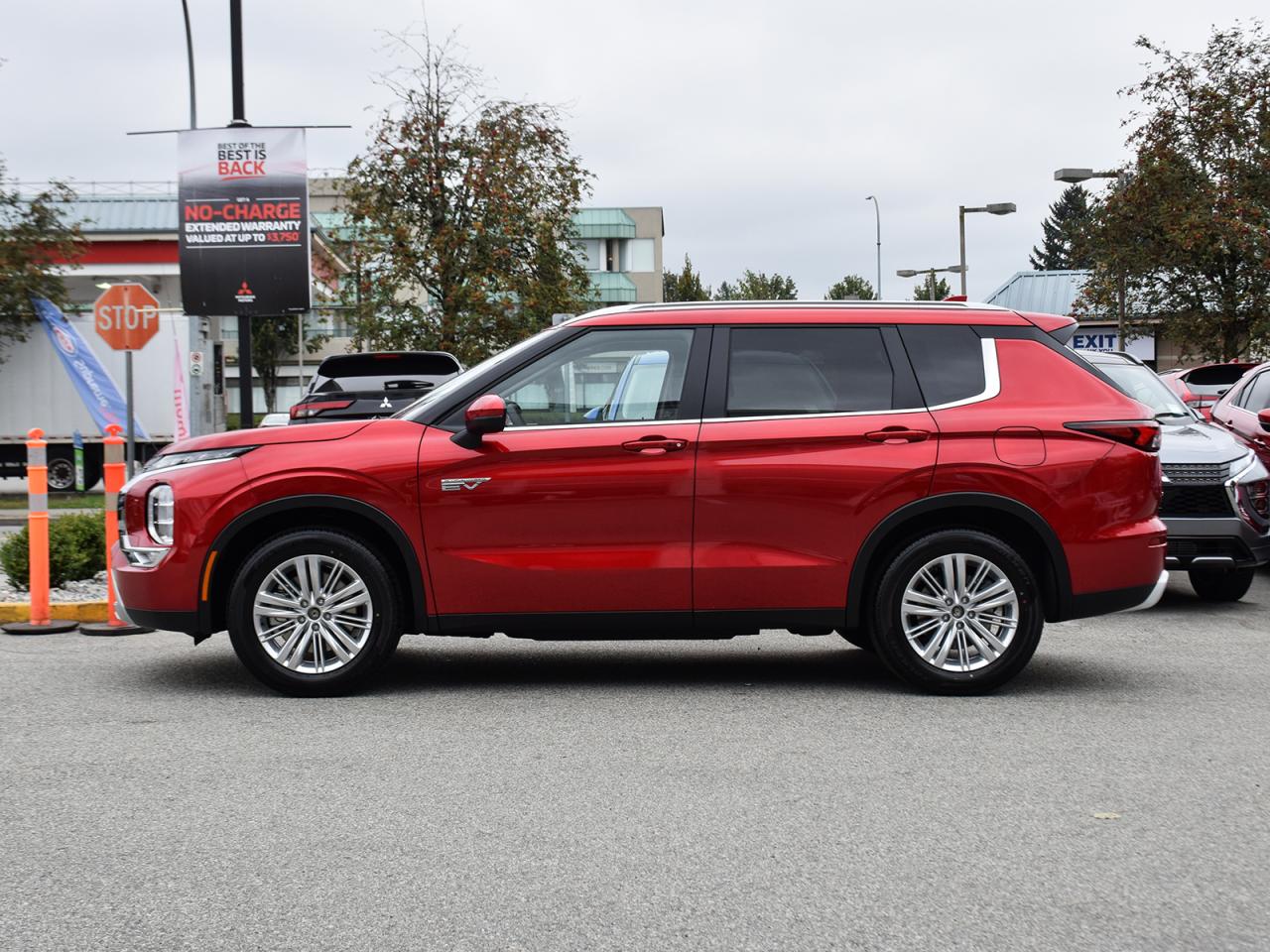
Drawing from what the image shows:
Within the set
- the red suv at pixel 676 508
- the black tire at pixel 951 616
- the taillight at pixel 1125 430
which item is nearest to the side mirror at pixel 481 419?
the red suv at pixel 676 508

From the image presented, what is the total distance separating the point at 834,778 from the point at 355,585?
2.56 meters

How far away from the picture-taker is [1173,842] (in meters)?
4.52

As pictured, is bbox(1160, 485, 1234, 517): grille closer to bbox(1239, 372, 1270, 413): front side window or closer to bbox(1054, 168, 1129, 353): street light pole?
bbox(1239, 372, 1270, 413): front side window

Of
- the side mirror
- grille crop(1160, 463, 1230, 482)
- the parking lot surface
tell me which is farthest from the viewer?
grille crop(1160, 463, 1230, 482)

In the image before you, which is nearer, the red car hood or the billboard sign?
the red car hood

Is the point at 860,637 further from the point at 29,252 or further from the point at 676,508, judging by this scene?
the point at 29,252

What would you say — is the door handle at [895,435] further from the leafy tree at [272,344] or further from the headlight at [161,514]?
the leafy tree at [272,344]

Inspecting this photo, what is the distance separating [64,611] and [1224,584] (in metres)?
8.32

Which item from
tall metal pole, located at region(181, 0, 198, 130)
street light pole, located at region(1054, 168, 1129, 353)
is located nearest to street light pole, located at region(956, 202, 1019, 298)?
street light pole, located at region(1054, 168, 1129, 353)

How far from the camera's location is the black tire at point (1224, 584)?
10969 millimetres

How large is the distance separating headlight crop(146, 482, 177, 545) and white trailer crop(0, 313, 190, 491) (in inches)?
829

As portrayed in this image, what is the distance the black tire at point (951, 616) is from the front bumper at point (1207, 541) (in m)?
3.62

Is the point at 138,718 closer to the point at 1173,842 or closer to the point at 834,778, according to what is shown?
the point at 834,778

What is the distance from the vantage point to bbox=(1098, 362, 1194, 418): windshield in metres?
11.4
